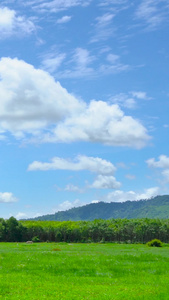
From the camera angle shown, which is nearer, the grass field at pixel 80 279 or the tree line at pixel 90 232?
the grass field at pixel 80 279

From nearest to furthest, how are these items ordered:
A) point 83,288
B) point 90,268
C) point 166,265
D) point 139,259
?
1. point 83,288
2. point 90,268
3. point 166,265
4. point 139,259

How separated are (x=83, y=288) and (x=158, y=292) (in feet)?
18.0

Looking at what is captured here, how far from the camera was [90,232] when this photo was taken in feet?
495

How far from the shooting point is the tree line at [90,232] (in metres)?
147

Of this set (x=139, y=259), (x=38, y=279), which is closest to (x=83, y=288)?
(x=38, y=279)

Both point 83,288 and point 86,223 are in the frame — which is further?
point 86,223

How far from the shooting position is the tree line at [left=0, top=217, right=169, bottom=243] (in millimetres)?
147375

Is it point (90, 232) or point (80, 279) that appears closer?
point (80, 279)

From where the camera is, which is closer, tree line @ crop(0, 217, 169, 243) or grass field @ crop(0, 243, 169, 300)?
grass field @ crop(0, 243, 169, 300)

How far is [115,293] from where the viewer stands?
23.7 meters

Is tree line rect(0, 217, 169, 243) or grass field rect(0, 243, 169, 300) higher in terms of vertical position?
tree line rect(0, 217, 169, 243)

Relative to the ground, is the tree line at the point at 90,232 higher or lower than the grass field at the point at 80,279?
higher

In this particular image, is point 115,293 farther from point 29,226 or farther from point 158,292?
point 29,226

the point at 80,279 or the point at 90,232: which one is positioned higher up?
the point at 90,232
